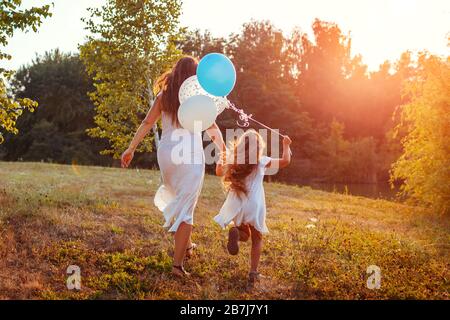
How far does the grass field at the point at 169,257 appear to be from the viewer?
202 inches

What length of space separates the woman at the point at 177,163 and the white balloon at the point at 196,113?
101 millimetres

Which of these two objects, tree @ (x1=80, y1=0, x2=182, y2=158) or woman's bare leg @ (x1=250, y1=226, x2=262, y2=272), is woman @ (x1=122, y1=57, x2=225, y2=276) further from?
tree @ (x1=80, y1=0, x2=182, y2=158)

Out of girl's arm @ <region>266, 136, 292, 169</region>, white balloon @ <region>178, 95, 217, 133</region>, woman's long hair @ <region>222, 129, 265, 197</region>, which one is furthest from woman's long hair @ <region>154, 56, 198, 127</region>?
girl's arm @ <region>266, 136, 292, 169</region>

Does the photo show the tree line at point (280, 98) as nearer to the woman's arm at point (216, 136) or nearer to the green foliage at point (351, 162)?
the green foliage at point (351, 162)

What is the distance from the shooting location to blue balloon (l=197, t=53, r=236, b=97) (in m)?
5.43

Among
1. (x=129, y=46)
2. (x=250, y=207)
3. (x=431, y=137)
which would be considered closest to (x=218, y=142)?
(x=250, y=207)

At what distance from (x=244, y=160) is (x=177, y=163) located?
821 mm

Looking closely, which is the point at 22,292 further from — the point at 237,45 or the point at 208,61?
the point at 237,45

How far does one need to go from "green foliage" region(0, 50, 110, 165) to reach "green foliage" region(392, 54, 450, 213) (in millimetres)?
27988

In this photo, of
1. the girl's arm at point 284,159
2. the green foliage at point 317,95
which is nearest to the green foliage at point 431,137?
the girl's arm at point 284,159
